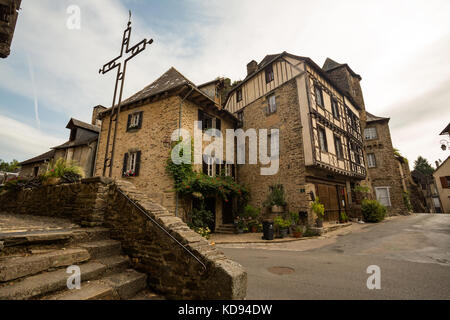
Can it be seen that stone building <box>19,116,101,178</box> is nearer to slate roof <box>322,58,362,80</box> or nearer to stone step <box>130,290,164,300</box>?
stone step <box>130,290,164,300</box>

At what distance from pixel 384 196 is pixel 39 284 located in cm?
2225

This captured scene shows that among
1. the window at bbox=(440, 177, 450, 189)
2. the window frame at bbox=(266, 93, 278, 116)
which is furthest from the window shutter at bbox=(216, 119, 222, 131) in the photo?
the window at bbox=(440, 177, 450, 189)

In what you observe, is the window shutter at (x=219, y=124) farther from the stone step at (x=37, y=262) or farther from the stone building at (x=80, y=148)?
→ the stone step at (x=37, y=262)

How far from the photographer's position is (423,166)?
43.2 m

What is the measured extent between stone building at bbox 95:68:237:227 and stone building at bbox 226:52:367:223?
8.99 feet

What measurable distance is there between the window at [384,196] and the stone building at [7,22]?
2272 cm

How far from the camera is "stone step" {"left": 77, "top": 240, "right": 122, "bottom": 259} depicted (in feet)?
9.59

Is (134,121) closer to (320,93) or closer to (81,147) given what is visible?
(81,147)

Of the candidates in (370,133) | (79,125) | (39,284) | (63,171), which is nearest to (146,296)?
(39,284)

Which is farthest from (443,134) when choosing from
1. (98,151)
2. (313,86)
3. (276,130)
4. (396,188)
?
(98,151)

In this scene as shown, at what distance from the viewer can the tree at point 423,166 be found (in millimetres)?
42022

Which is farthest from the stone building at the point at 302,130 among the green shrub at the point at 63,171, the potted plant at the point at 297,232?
the green shrub at the point at 63,171

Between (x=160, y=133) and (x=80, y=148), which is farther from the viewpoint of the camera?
(x=80, y=148)

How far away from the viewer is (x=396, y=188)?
1694cm
